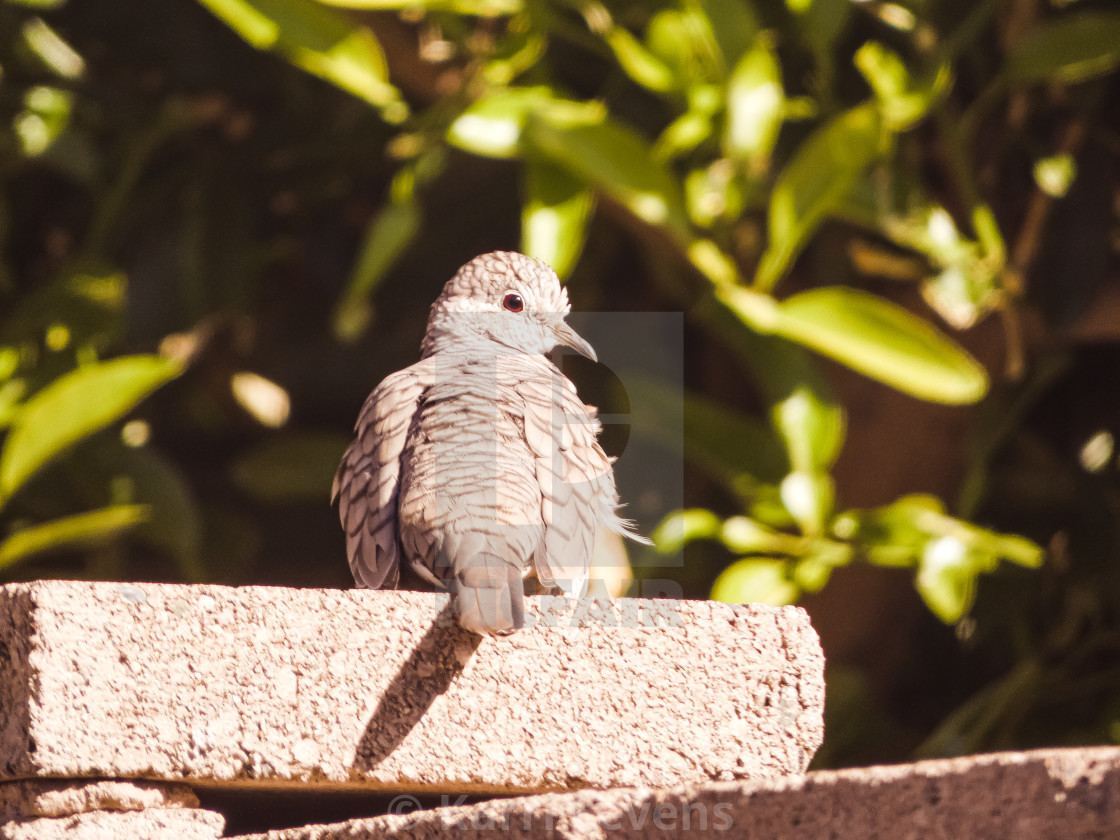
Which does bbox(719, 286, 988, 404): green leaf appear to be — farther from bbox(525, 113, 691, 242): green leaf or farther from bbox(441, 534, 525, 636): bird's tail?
bbox(441, 534, 525, 636): bird's tail

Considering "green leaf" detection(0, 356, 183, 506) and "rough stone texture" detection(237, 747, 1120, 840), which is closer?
"rough stone texture" detection(237, 747, 1120, 840)

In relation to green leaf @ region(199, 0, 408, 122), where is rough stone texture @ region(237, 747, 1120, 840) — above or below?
below

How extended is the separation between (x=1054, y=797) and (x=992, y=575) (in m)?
1.88

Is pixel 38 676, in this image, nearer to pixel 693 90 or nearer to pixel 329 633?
pixel 329 633

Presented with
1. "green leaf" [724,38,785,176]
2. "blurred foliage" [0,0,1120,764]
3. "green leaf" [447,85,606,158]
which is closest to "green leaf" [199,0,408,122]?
"blurred foliage" [0,0,1120,764]

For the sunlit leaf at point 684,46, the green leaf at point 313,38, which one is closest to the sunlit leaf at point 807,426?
the sunlit leaf at point 684,46

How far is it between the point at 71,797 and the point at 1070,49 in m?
2.20

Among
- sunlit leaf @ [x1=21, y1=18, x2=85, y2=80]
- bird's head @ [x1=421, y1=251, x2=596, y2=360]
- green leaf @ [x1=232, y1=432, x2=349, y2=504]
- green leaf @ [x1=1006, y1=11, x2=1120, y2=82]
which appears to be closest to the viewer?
bird's head @ [x1=421, y1=251, x2=596, y2=360]

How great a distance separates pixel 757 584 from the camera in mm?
2121

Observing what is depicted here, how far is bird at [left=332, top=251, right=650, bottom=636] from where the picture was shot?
3.68 ft

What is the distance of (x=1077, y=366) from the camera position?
295cm

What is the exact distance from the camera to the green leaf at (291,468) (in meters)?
2.59

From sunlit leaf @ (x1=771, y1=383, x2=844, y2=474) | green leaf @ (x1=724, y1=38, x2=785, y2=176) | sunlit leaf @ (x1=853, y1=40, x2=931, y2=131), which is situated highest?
sunlit leaf @ (x1=853, y1=40, x2=931, y2=131)

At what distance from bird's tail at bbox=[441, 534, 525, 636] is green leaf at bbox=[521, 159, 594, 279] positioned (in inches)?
41.0
